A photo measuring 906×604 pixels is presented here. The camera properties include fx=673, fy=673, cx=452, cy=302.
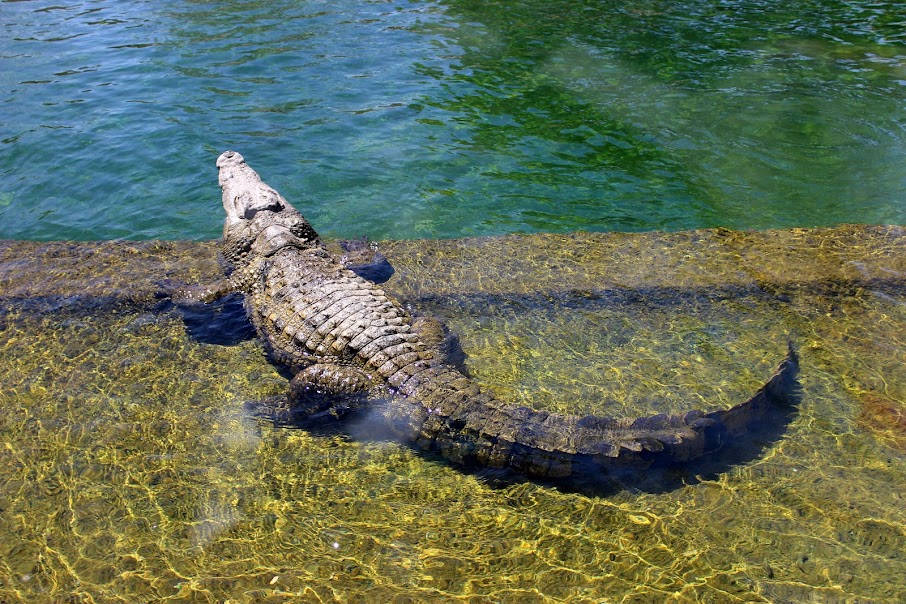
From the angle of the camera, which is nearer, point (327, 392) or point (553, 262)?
point (327, 392)

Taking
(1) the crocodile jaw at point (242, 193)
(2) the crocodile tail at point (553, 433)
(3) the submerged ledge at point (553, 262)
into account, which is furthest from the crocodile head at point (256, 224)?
(2) the crocodile tail at point (553, 433)

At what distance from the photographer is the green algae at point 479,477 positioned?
335 cm

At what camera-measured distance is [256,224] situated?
623 cm

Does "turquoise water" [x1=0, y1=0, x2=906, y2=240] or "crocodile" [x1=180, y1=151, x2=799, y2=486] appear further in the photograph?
"turquoise water" [x1=0, y1=0, x2=906, y2=240]

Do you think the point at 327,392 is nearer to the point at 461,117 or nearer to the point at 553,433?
the point at 553,433

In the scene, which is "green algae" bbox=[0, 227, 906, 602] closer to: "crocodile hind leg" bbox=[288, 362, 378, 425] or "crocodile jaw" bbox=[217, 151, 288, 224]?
"crocodile hind leg" bbox=[288, 362, 378, 425]

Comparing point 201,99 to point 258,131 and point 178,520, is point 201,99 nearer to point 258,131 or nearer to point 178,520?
point 258,131

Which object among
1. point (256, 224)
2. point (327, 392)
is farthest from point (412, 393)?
point (256, 224)

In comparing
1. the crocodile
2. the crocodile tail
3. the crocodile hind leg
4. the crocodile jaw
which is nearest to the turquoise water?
the crocodile jaw

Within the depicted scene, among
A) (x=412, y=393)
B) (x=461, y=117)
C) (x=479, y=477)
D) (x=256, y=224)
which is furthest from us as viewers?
(x=461, y=117)

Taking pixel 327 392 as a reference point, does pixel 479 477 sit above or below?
below

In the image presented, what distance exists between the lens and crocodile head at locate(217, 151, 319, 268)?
5.99 meters

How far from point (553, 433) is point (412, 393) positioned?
92 centimetres

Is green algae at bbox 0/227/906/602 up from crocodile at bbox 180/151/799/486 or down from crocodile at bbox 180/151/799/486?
down
